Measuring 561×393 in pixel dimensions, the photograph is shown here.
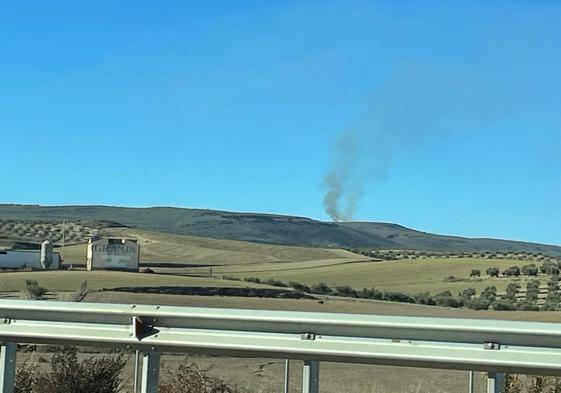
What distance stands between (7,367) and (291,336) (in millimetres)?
2141

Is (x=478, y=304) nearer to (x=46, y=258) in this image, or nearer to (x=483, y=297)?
(x=483, y=297)

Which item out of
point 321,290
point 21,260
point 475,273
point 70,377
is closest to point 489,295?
point 321,290

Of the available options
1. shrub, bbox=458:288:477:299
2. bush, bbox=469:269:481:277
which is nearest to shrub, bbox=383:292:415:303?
shrub, bbox=458:288:477:299

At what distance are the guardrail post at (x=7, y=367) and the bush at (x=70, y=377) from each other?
1390mm

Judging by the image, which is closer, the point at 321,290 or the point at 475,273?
the point at 321,290

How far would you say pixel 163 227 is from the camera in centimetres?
18450

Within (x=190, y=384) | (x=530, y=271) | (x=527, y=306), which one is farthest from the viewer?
(x=530, y=271)

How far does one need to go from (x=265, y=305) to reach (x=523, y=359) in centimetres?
2762

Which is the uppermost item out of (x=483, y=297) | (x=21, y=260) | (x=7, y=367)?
(x=21, y=260)

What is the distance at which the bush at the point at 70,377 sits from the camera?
7.90 metres

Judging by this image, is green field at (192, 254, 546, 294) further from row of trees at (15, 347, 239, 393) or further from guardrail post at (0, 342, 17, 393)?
guardrail post at (0, 342, 17, 393)

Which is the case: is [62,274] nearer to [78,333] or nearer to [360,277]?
[360,277]

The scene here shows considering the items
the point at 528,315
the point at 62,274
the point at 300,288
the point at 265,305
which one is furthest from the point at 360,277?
the point at 528,315

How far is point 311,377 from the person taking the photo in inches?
232
